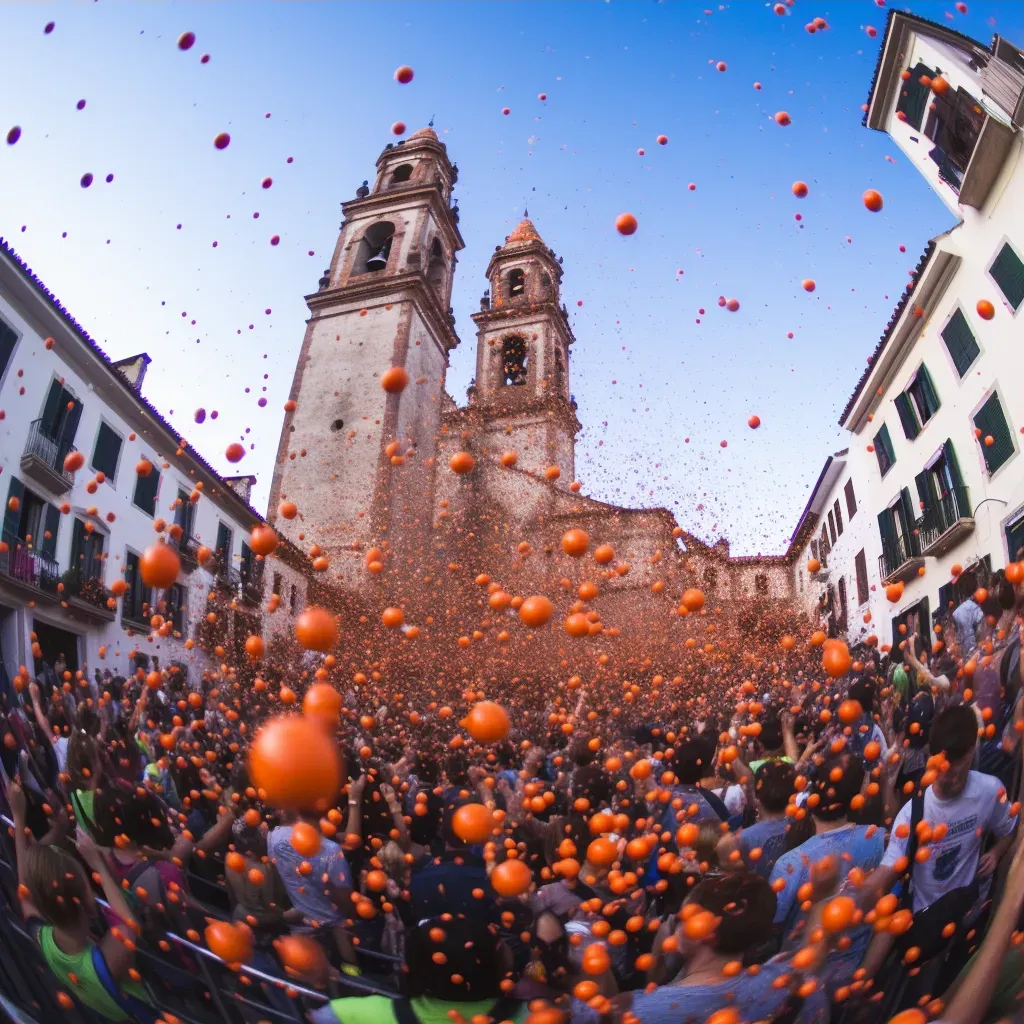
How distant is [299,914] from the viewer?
2.60m

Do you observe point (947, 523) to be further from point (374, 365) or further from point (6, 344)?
point (374, 365)

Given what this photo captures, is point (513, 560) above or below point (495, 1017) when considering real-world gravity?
above

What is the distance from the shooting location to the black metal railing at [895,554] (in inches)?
111

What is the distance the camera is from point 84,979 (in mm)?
2193

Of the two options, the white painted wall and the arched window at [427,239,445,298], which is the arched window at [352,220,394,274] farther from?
the white painted wall

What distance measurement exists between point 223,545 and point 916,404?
11.0 ft

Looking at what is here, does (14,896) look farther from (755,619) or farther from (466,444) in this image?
(466,444)

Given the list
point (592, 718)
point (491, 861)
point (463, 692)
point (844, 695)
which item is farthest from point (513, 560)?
point (491, 861)

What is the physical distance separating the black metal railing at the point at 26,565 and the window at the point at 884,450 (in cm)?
362

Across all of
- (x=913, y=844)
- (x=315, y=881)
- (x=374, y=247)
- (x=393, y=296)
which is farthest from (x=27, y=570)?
(x=393, y=296)

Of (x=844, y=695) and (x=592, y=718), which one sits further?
(x=592, y=718)

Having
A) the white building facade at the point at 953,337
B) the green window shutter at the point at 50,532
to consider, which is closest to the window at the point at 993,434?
the white building facade at the point at 953,337

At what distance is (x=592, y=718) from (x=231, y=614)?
3.40 meters

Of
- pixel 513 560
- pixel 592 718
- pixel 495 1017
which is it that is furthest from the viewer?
pixel 513 560
